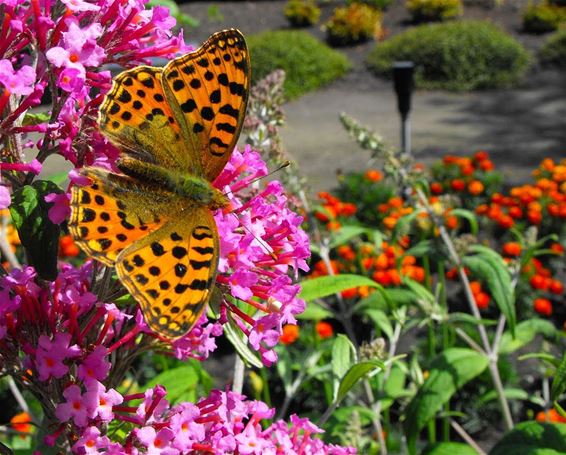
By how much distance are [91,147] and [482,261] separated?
5.27 ft

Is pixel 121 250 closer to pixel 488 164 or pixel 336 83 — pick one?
pixel 488 164

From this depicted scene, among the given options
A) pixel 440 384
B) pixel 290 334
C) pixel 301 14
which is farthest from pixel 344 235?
pixel 301 14

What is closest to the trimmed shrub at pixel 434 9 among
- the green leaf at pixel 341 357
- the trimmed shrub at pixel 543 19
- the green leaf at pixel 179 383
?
the trimmed shrub at pixel 543 19

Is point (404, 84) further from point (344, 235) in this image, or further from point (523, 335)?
point (523, 335)

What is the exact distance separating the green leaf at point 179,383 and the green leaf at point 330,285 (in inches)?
18.4

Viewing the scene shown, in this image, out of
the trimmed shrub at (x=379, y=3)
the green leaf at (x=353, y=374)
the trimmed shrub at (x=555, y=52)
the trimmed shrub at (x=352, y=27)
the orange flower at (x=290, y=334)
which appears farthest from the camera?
the trimmed shrub at (x=379, y=3)

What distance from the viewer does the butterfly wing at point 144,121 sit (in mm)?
1148

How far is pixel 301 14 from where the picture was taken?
585 inches

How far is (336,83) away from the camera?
12.4 meters

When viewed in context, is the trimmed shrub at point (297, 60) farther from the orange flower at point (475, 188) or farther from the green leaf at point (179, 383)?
the green leaf at point (179, 383)

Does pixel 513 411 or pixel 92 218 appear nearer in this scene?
pixel 92 218

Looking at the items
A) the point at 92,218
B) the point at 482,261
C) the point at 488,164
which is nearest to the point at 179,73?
the point at 92,218

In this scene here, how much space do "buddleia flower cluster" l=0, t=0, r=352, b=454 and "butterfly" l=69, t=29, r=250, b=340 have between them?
0.04m

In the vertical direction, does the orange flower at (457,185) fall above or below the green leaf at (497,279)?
below
